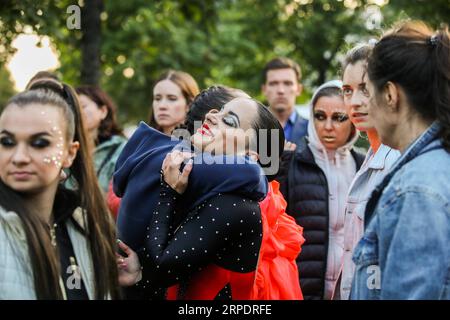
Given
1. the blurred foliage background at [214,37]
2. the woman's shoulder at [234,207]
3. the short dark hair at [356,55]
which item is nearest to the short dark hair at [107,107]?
the blurred foliage background at [214,37]

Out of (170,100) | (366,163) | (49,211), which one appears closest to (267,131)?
(366,163)

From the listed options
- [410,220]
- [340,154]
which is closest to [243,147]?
[410,220]

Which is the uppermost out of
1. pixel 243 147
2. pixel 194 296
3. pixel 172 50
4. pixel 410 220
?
pixel 172 50

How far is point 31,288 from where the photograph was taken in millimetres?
2424

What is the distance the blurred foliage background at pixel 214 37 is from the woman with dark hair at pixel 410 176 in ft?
15.9

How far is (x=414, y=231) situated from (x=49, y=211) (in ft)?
4.91

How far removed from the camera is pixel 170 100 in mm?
5613

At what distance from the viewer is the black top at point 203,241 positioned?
108 inches

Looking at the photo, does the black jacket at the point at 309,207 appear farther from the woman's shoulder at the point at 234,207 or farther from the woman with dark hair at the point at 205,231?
the woman's shoulder at the point at 234,207

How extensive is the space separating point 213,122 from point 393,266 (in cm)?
121

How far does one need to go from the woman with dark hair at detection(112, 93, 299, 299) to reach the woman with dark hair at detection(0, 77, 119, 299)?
216mm

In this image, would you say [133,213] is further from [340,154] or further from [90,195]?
[340,154]

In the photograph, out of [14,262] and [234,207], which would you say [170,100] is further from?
[14,262]

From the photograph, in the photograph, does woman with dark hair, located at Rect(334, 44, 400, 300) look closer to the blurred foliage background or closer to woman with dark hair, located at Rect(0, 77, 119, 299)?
woman with dark hair, located at Rect(0, 77, 119, 299)
